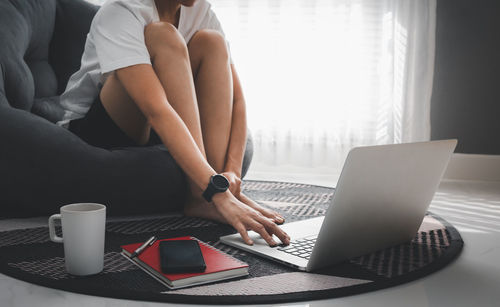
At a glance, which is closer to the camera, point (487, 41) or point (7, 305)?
point (7, 305)

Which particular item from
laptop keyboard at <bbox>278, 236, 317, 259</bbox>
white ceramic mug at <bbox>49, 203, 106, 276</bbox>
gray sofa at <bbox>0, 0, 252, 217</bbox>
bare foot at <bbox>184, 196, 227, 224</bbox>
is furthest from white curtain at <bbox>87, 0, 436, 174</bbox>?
white ceramic mug at <bbox>49, 203, 106, 276</bbox>

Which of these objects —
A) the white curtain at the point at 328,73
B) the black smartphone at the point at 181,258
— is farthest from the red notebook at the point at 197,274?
the white curtain at the point at 328,73

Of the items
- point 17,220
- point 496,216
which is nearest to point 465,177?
point 496,216

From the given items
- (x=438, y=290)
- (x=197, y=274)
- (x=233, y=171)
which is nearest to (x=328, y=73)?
(x=233, y=171)

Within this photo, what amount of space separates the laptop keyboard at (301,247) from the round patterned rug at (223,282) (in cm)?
5

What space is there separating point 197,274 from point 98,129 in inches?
29.5

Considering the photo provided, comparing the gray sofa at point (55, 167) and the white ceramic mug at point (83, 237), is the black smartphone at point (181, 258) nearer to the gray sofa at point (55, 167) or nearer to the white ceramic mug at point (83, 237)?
the white ceramic mug at point (83, 237)

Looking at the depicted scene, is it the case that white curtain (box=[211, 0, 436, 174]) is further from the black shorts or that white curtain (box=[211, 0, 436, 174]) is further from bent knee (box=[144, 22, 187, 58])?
bent knee (box=[144, 22, 187, 58])

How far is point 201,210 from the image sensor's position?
1.40 m

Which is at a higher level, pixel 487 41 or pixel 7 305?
pixel 487 41

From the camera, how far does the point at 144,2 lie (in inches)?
56.0

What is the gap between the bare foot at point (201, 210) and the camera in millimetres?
1362

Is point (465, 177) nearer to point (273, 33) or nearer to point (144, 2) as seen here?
point (273, 33)

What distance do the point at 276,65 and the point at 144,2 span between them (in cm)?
159
